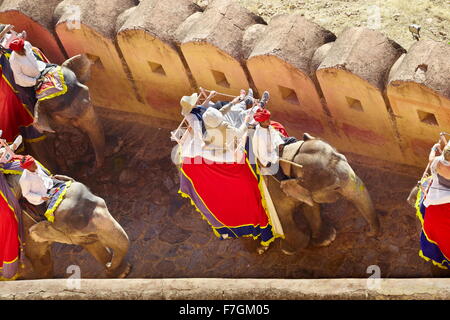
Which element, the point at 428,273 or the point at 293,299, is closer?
the point at 293,299

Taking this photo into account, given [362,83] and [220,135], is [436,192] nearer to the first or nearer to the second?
[362,83]

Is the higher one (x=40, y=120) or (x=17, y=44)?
(x=17, y=44)

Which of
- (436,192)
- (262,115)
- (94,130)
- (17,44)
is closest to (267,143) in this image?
(262,115)

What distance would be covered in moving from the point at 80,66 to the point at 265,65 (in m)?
1.82

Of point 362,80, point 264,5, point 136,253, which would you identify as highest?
point 362,80

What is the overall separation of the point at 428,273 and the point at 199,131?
203 cm

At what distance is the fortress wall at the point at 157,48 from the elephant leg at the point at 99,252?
Result: 59.4 inches

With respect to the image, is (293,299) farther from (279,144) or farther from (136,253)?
(136,253)

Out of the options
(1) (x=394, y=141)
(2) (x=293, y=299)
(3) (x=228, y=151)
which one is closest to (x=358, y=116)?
(1) (x=394, y=141)

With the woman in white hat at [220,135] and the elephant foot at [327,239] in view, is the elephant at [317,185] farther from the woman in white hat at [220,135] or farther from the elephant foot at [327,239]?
the woman in white hat at [220,135]

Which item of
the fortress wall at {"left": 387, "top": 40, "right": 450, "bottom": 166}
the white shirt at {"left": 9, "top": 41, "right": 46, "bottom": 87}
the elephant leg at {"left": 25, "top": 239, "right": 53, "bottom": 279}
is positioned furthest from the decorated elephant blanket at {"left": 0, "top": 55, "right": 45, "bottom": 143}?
the fortress wall at {"left": 387, "top": 40, "right": 450, "bottom": 166}

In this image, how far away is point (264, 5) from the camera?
39.9 ft

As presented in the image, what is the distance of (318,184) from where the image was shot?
920 cm

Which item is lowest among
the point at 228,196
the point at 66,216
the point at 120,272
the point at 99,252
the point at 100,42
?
the point at 120,272
